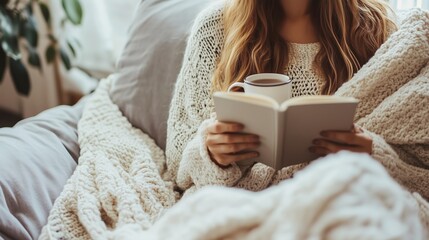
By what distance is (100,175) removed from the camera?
1.24 m

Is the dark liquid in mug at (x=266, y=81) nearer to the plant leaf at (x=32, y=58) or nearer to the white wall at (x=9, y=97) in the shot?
the plant leaf at (x=32, y=58)

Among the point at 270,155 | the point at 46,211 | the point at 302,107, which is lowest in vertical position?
the point at 46,211

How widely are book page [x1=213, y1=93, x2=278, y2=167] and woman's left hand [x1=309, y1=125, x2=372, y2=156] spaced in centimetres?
8

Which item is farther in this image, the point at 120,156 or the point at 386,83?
the point at 120,156

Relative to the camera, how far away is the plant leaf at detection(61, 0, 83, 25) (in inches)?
86.9

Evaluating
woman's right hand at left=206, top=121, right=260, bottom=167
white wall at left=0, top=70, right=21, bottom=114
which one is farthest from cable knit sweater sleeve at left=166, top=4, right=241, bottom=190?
white wall at left=0, top=70, right=21, bottom=114

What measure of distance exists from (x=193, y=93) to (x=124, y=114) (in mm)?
267

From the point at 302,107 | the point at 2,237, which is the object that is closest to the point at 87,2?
the point at 2,237

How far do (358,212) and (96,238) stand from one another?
57 cm

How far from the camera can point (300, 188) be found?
76cm

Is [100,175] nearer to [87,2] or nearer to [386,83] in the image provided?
[386,83]

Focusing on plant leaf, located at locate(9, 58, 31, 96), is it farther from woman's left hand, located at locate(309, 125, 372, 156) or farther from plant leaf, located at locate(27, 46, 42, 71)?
woman's left hand, located at locate(309, 125, 372, 156)

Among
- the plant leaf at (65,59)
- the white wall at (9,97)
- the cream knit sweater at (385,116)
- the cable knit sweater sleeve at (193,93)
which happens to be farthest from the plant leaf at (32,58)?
the cream knit sweater at (385,116)

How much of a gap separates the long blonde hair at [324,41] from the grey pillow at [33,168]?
0.41 metres
